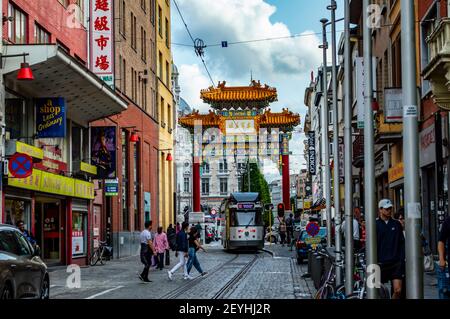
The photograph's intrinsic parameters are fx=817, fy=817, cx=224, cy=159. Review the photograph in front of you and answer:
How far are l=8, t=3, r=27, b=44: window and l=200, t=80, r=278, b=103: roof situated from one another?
171 feet

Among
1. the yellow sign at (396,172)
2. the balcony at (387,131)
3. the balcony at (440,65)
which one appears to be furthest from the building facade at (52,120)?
the balcony at (440,65)

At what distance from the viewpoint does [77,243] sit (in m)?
33.7

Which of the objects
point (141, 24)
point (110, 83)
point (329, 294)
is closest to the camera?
point (329, 294)

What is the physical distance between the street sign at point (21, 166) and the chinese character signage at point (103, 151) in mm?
12799

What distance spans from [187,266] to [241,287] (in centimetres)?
378

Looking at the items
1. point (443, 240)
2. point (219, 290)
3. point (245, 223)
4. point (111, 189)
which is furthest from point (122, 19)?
point (443, 240)

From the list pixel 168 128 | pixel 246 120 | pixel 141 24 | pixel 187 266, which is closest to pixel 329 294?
pixel 187 266

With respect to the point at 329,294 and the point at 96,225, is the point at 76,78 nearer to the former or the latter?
the point at 96,225

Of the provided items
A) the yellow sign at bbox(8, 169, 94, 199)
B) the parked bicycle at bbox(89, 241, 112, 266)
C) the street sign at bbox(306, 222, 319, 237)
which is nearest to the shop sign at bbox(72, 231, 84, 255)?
the parked bicycle at bbox(89, 241, 112, 266)

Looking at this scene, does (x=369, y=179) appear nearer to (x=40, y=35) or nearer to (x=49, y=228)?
(x=40, y=35)

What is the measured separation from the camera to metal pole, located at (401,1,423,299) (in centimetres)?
874

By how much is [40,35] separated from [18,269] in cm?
1677

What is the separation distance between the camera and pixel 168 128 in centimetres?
6281

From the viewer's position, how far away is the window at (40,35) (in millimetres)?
28383
